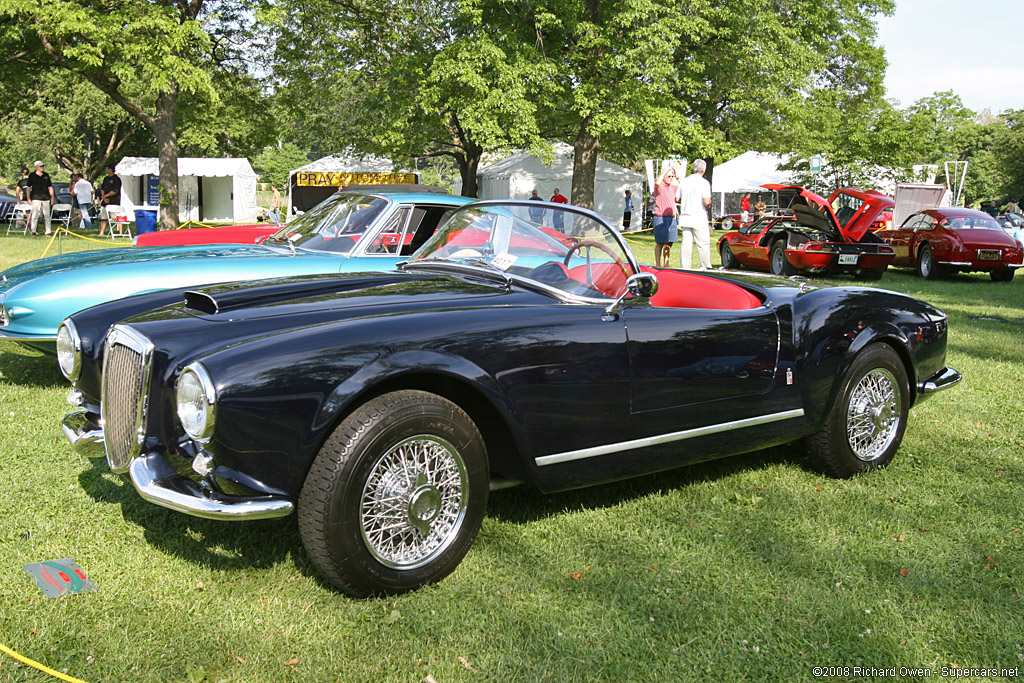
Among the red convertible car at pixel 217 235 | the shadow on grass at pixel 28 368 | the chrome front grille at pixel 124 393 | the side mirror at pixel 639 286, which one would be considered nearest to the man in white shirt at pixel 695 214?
the red convertible car at pixel 217 235

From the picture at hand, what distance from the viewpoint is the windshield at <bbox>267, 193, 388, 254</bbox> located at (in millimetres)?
6828

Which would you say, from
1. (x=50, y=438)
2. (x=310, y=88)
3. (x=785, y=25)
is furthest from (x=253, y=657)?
(x=785, y=25)

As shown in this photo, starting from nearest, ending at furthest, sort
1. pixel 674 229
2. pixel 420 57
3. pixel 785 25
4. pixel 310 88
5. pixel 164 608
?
pixel 164 608 → pixel 674 229 → pixel 420 57 → pixel 310 88 → pixel 785 25

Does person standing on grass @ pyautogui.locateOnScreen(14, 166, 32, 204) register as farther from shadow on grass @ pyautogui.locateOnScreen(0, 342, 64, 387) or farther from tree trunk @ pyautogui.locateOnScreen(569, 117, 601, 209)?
shadow on grass @ pyautogui.locateOnScreen(0, 342, 64, 387)

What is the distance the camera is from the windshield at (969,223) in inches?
628

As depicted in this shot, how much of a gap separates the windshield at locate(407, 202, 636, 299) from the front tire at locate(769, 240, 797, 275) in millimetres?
12389

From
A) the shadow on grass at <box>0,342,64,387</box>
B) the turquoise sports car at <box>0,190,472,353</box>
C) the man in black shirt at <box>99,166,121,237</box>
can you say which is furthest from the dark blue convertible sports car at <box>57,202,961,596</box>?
the man in black shirt at <box>99,166,121,237</box>

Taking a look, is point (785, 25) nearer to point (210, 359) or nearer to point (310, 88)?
point (310, 88)

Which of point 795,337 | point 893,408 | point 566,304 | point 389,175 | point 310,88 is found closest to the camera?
point 566,304

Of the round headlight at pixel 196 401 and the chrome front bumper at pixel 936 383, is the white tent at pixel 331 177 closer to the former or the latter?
the chrome front bumper at pixel 936 383

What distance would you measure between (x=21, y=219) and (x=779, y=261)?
21.5 m

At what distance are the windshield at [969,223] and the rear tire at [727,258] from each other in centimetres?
405

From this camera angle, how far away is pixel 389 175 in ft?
97.5

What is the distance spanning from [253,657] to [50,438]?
291cm
